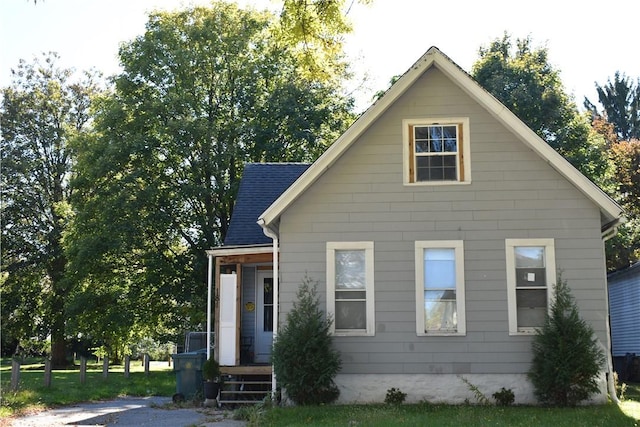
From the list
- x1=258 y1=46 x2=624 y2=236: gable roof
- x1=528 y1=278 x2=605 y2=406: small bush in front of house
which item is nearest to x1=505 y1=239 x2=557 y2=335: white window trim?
x1=528 y1=278 x2=605 y2=406: small bush in front of house

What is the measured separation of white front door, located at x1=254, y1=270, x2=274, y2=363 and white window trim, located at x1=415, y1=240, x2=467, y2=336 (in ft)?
16.1

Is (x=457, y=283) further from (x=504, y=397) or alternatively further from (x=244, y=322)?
(x=244, y=322)

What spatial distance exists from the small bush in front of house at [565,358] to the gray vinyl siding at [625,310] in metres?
11.3

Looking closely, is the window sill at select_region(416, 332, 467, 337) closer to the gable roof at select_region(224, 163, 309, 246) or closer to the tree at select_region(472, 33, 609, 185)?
the gable roof at select_region(224, 163, 309, 246)

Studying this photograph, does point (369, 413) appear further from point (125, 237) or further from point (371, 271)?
point (125, 237)

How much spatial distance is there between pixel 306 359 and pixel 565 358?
460 centimetres

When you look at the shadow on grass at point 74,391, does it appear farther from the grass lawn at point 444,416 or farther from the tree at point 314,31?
the tree at point 314,31

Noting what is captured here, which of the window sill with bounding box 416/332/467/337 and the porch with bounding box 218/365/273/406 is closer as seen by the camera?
the window sill with bounding box 416/332/467/337

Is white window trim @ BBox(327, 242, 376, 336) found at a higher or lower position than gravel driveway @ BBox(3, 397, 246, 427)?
higher

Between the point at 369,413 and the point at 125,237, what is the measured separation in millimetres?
15715

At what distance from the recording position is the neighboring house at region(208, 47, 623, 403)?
45.8 feet

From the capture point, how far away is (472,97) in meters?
14.6

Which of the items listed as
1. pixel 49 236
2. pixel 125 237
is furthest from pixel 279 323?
pixel 49 236

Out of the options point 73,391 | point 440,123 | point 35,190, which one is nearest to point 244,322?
point 73,391
